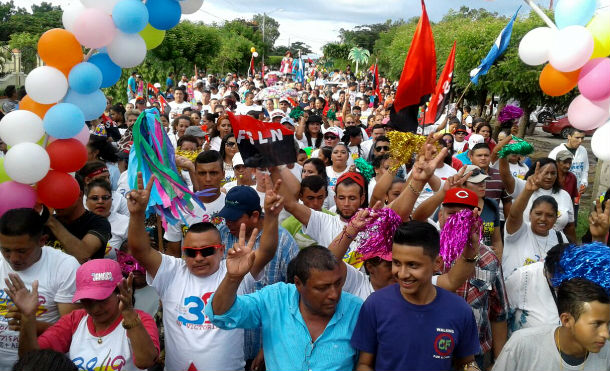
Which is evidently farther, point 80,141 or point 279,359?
point 80,141

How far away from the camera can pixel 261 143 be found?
3992mm

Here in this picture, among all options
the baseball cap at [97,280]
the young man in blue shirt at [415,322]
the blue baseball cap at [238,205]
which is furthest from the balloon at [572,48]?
the baseball cap at [97,280]

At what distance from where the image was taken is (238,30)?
51156 mm

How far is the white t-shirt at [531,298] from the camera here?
349cm

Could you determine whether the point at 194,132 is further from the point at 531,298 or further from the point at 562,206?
the point at 531,298

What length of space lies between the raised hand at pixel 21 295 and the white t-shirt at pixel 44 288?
35cm

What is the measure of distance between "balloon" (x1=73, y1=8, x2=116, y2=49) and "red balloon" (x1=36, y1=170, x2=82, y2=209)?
0.93 metres

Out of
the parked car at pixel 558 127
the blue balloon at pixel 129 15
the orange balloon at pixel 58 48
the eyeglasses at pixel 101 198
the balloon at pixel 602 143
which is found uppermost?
the blue balloon at pixel 129 15

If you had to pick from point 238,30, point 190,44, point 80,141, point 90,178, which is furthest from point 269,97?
point 238,30

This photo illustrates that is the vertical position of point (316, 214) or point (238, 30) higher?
point (238, 30)

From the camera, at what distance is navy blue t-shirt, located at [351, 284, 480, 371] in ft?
7.84

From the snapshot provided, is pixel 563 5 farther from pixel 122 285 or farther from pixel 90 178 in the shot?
pixel 90 178

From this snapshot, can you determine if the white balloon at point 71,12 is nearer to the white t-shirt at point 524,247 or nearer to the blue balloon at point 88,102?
the blue balloon at point 88,102

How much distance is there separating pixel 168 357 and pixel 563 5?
345cm
